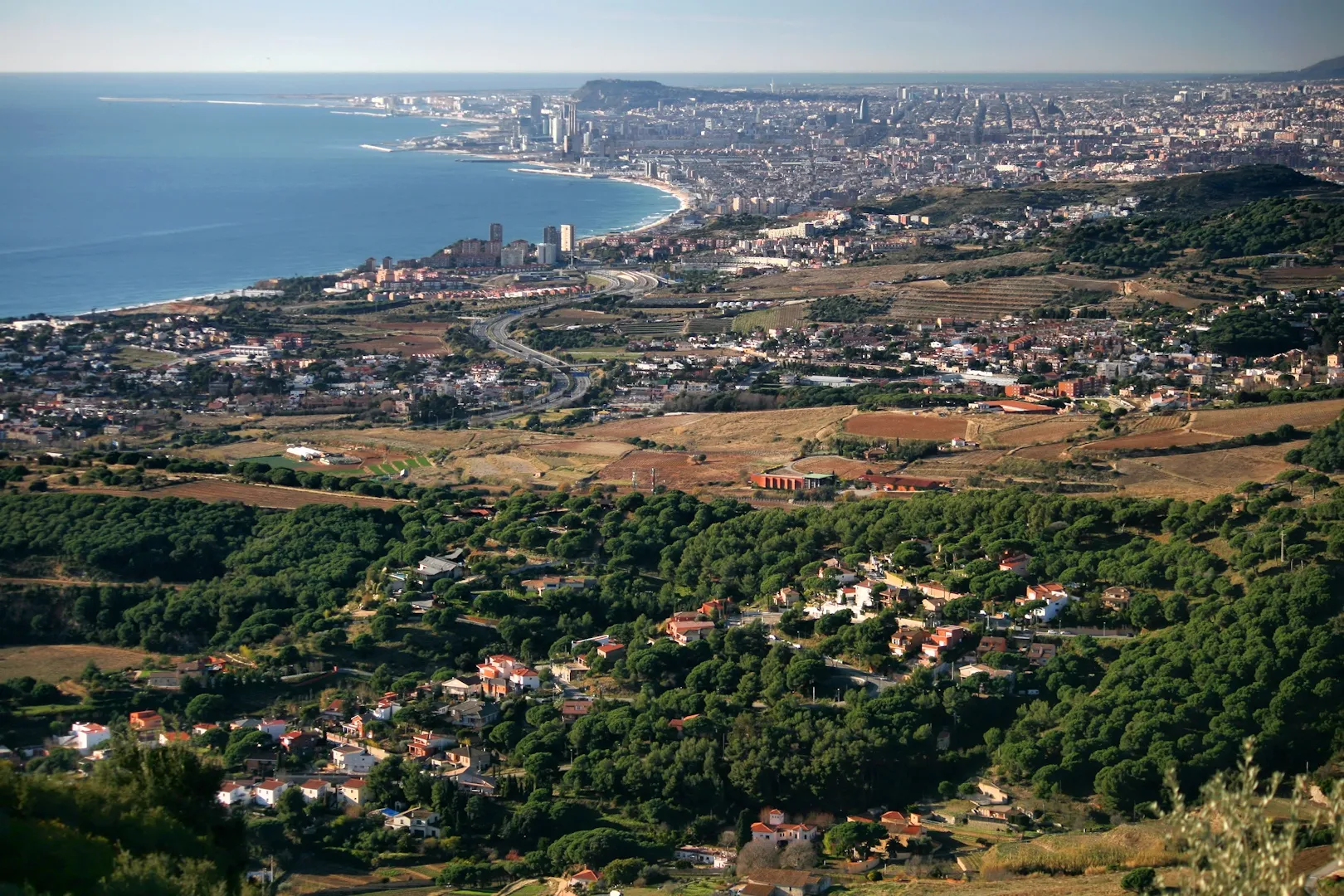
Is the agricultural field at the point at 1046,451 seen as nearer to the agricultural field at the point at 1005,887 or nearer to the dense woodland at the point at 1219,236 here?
the agricultural field at the point at 1005,887

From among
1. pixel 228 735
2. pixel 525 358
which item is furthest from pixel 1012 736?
pixel 525 358

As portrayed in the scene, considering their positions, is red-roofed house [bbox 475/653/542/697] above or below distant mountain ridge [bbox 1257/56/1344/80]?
below

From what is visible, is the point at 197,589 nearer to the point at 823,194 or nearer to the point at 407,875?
the point at 407,875

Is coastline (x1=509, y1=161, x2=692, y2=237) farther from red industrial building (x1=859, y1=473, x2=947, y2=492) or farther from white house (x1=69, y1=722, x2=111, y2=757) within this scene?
white house (x1=69, y1=722, x2=111, y2=757)

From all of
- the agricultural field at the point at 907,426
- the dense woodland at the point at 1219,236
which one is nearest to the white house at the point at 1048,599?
the agricultural field at the point at 907,426

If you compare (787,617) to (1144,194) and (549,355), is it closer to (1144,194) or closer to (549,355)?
(549,355)

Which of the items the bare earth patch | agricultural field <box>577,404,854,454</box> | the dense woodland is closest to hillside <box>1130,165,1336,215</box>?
the dense woodland
